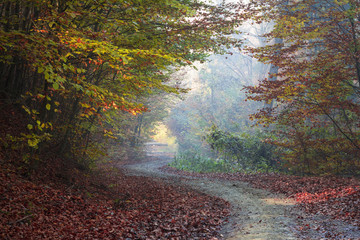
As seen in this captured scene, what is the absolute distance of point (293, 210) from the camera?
8250mm

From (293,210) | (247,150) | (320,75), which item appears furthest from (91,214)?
(247,150)

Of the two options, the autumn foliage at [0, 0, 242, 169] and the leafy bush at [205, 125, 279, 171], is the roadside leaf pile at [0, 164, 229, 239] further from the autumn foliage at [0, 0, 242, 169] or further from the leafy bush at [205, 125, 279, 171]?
the leafy bush at [205, 125, 279, 171]

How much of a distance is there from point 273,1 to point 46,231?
16.3 meters

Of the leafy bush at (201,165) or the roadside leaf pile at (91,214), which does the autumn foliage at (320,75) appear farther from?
the leafy bush at (201,165)

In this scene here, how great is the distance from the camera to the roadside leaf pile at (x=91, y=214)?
4.90 metres

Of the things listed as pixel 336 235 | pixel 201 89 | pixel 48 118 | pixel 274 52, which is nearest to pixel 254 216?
pixel 336 235

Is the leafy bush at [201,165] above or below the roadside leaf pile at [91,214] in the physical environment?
below

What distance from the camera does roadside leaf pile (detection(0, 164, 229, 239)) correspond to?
490cm

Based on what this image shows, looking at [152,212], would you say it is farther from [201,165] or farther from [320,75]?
[201,165]

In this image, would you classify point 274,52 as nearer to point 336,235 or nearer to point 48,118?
point 336,235

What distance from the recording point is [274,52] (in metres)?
11.9

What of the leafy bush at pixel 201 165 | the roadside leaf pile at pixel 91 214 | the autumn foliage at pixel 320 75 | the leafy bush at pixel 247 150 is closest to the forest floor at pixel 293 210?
the roadside leaf pile at pixel 91 214

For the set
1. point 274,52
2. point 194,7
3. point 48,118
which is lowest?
point 48,118

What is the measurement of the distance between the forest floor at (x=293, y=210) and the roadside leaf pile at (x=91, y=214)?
2.47ft
